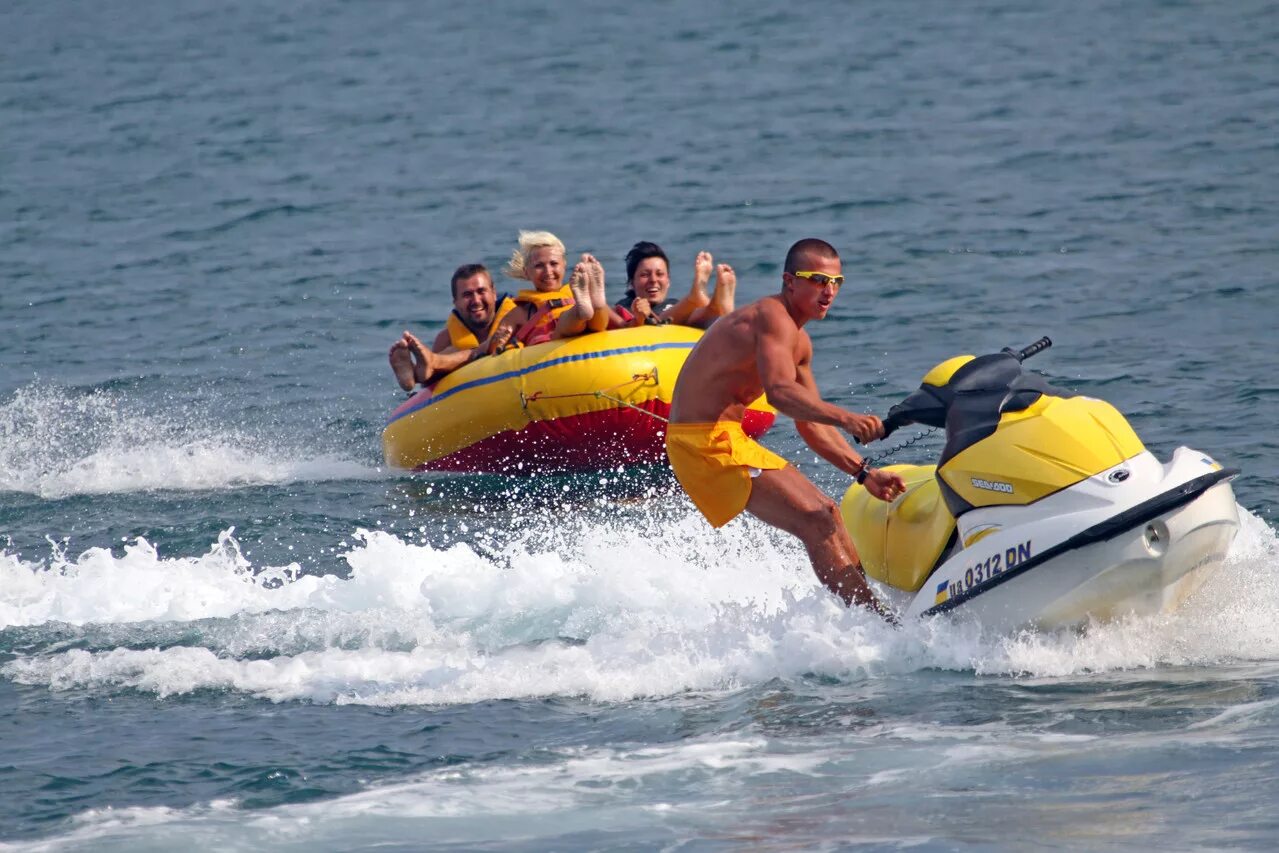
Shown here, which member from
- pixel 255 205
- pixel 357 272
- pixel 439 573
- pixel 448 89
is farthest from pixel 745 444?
pixel 448 89

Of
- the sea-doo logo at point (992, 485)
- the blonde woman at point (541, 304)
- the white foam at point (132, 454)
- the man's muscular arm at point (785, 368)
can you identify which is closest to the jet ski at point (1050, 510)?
the sea-doo logo at point (992, 485)

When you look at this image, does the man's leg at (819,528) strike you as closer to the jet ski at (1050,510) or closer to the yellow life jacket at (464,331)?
the jet ski at (1050,510)

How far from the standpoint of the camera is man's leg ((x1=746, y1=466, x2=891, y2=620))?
6.39 metres

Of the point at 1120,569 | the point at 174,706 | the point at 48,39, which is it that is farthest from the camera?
the point at 48,39

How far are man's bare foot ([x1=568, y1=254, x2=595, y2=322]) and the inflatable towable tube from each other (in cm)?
18

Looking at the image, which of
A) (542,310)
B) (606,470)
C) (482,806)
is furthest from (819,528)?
(542,310)

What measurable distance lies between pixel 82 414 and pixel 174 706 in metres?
6.20

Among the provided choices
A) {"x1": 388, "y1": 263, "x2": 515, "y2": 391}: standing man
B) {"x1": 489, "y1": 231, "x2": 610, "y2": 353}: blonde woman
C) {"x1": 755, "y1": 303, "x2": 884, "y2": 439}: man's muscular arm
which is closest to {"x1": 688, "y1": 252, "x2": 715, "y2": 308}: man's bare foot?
{"x1": 489, "y1": 231, "x2": 610, "y2": 353}: blonde woman

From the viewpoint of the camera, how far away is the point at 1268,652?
6.00 meters

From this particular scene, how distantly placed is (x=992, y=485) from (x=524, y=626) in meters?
2.18

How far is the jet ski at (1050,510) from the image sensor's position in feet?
18.7

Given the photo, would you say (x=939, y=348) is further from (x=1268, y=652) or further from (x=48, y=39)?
(x=48, y=39)

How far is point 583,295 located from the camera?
10.1 metres

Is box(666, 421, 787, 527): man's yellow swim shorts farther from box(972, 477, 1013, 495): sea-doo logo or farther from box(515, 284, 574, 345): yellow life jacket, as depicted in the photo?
box(515, 284, 574, 345): yellow life jacket
